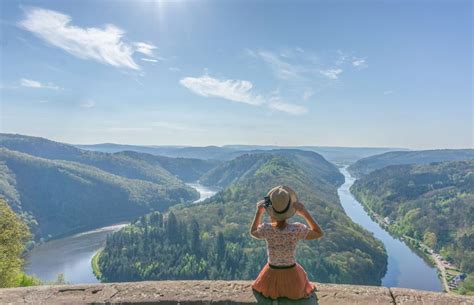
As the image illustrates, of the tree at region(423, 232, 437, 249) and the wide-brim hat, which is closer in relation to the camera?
the wide-brim hat

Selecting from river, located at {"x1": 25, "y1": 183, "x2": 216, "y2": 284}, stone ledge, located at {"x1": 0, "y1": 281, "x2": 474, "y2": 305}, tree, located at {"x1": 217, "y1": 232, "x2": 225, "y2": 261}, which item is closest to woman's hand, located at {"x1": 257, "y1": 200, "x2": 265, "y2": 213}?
stone ledge, located at {"x1": 0, "y1": 281, "x2": 474, "y2": 305}

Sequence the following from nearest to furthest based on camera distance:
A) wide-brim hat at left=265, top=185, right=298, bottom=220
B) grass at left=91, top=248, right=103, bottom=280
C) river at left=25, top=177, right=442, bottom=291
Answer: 1. wide-brim hat at left=265, top=185, right=298, bottom=220
2. river at left=25, top=177, right=442, bottom=291
3. grass at left=91, top=248, right=103, bottom=280

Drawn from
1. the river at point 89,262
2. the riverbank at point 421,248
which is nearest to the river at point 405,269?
the river at point 89,262

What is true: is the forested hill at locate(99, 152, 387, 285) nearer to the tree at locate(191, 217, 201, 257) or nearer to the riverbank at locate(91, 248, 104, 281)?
the tree at locate(191, 217, 201, 257)

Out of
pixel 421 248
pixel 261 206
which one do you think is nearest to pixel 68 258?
pixel 421 248

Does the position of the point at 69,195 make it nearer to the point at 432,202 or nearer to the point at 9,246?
the point at 432,202

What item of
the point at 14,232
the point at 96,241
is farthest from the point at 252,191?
the point at 14,232

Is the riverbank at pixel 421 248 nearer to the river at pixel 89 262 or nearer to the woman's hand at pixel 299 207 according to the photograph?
the river at pixel 89 262

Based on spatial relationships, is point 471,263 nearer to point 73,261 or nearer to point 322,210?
point 322,210
